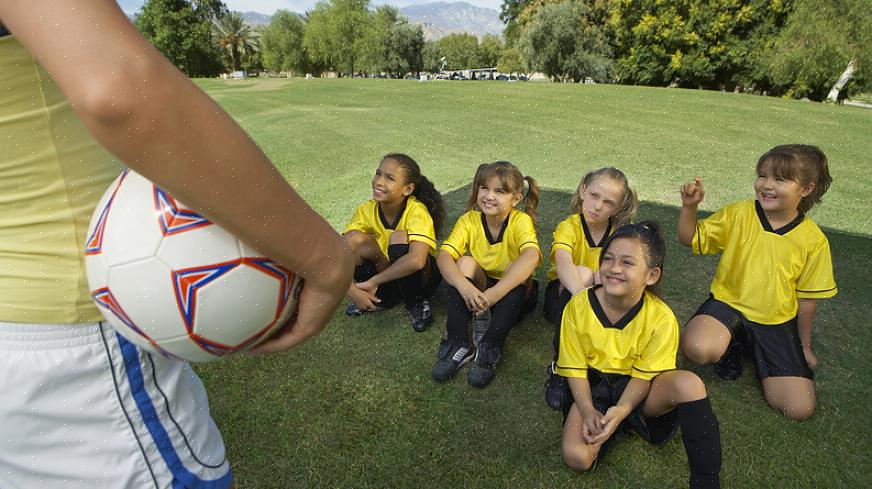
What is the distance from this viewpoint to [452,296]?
297 centimetres

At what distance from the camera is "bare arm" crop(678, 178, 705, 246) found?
108 inches

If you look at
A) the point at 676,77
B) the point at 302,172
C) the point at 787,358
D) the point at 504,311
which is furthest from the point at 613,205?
the point at 676,77

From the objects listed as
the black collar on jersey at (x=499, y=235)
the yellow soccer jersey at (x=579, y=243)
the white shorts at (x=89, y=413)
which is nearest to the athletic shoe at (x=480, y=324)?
the black collar on jersey at (x=499, y=235)

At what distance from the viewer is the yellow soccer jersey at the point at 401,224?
10.7 feet

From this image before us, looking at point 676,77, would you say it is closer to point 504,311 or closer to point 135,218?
point 504,311

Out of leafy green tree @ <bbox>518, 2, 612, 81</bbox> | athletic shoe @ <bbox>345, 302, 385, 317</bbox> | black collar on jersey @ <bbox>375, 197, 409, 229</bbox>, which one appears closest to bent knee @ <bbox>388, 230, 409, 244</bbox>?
black collar on jersey @ <bbox>375, 197, 409, 229</bbox>

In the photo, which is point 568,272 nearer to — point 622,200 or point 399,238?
point 622,200

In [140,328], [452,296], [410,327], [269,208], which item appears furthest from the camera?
[410,327]

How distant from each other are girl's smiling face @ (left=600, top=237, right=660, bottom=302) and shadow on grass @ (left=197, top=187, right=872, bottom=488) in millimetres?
706

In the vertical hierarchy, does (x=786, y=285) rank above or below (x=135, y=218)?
below

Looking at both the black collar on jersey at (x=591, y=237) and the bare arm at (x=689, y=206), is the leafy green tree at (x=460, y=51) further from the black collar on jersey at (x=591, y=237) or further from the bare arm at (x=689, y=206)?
the bare arm at (x=689, y=206)

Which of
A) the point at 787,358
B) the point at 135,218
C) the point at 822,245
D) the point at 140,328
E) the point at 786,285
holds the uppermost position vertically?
the point at 135,218

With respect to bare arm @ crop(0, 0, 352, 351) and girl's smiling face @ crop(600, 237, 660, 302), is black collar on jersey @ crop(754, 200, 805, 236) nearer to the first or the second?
girl's smiling face @ crop(600, 237, 660, 302)

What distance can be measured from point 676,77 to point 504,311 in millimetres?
34790
